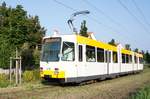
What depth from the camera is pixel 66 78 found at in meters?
20.2

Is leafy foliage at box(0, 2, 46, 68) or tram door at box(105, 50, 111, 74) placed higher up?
leafy foliage at box(0, 2, 46, 68)

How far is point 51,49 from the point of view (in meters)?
20.9

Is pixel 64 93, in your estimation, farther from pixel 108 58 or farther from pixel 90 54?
pixel 108 58

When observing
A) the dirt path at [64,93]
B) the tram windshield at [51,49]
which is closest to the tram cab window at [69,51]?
the tram windshield at [51,49]

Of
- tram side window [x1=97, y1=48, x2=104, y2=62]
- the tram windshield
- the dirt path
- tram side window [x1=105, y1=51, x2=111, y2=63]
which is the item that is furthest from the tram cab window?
tram side window [x1=105, y1=51, x2=111, y2=63]

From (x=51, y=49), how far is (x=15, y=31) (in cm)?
2192

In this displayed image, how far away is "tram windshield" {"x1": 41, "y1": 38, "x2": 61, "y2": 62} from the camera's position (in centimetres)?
2052

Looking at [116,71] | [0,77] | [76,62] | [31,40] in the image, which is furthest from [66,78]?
[31,40]

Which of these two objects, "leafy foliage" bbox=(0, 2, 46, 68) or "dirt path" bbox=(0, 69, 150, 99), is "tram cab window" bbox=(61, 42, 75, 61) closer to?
"dirt path" bbox=(0, 69, 150, 99)

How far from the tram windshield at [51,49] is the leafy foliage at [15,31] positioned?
12.1 m

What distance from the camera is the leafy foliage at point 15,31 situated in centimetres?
3341

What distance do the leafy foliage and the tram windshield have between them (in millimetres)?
12097

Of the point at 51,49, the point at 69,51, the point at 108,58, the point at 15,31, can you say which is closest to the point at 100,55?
the point at 108,58

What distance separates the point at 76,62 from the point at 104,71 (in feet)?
22.6
